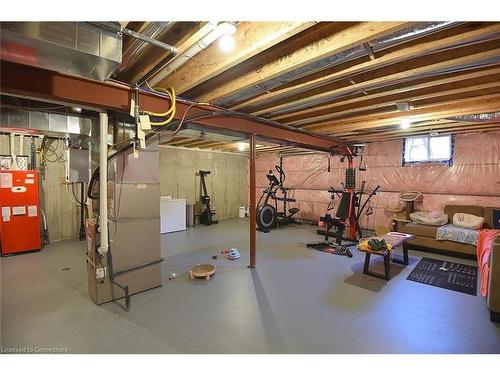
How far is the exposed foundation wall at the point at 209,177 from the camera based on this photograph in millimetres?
6809

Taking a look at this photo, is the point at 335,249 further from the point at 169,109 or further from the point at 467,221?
the point at 169,109

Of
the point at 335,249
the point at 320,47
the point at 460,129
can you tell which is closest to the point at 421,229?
the point at 335,249

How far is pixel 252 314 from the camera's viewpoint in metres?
2.34

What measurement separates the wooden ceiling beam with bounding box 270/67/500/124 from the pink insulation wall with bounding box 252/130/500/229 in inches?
124

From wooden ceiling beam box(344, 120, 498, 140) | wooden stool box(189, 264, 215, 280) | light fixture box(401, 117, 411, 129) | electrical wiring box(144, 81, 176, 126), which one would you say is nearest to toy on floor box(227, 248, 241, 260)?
wooden stool box(189, 264, 215, 280)

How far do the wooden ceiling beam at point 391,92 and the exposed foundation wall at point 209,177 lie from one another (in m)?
4.07

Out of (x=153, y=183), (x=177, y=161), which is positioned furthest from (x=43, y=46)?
(x=177, y=161)

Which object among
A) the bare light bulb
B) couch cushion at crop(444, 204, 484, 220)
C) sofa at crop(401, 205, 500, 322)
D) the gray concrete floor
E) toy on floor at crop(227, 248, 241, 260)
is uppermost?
the bare light bulb

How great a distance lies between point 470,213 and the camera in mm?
4453

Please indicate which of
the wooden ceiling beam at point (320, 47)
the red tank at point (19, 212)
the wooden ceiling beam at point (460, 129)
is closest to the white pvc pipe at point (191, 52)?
the wooden ceiling beam at point (320, 47)

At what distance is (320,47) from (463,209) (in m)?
4.75

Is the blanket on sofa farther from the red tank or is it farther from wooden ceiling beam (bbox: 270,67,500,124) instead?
the red tank

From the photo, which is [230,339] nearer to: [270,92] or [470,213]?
[270,92]

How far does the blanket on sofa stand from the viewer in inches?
153
